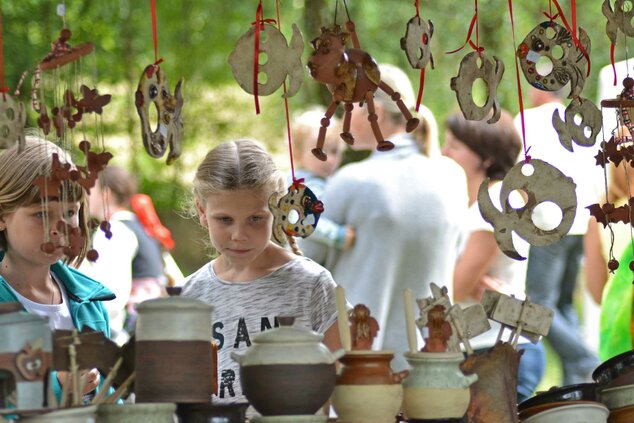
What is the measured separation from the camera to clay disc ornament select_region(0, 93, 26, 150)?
1953mm

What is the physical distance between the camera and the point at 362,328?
2.07 meters

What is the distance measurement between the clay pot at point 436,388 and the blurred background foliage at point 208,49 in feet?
19.0

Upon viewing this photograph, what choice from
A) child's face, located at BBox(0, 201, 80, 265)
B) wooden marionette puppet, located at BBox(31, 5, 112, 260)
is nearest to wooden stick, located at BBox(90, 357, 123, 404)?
wooden marionette puppet, located at BBox(31, 5, 112, 260)

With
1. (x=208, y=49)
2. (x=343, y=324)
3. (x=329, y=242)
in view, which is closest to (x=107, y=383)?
(x=343, y=324)

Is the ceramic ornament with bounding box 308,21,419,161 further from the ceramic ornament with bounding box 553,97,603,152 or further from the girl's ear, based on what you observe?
the girl's ear

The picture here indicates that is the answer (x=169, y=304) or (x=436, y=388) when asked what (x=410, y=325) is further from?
(x=169, y=304)

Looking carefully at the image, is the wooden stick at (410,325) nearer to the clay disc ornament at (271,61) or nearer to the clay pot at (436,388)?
the clay pot at (436,388)

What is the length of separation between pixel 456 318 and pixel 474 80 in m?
0.50

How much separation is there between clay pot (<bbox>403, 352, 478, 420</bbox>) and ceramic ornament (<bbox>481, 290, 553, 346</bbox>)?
22cm

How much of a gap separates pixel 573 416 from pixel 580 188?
99.7 inches

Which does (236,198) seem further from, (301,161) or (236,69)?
(301,161)

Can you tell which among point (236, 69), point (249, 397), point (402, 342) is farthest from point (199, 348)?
point (402, 342)

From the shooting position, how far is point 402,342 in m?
3.79

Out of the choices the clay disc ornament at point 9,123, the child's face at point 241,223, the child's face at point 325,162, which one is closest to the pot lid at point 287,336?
the clay disc ornament at point 9,123
